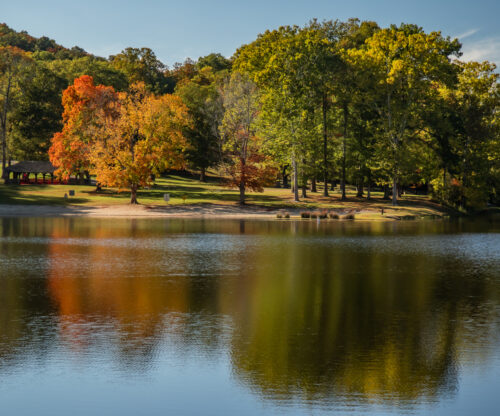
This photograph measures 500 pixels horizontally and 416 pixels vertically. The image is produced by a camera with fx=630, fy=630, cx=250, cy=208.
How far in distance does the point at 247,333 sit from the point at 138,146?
6426cm

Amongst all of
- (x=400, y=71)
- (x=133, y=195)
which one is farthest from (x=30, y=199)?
(x=400, y=71)

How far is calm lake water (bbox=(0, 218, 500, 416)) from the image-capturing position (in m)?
12.4

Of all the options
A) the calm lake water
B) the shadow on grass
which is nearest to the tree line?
the shadow on grass

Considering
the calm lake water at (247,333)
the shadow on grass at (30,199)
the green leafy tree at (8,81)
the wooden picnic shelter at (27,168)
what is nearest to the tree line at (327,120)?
the shadow on grass at (30,199)

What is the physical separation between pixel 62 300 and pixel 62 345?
6541mm

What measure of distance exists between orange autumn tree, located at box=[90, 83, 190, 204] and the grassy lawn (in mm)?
4233

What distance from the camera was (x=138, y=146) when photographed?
260ft

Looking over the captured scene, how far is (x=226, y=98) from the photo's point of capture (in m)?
81.4

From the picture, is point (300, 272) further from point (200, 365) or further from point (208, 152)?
point (208, 152)

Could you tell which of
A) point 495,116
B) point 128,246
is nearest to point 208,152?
point 495,116

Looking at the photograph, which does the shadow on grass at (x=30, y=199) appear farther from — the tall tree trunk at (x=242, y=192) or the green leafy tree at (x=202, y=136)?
the green leafy tree at (x=202, y=136)

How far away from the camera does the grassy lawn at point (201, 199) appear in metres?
80.2

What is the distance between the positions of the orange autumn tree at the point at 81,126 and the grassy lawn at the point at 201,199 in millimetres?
4171

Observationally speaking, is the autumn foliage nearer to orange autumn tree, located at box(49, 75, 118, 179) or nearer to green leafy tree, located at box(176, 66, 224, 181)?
orange autumn tree, located at box(49, 75, 118, 179)
